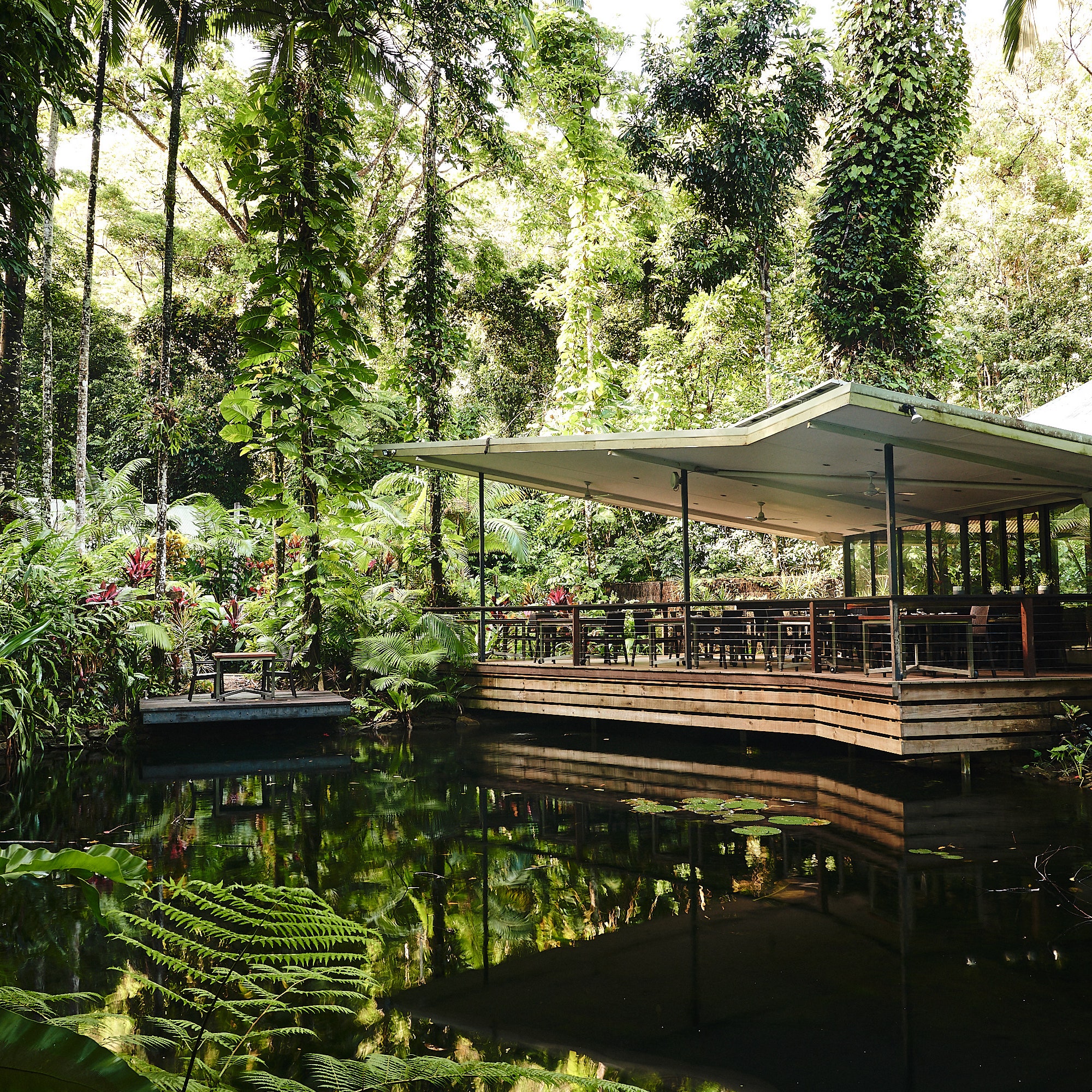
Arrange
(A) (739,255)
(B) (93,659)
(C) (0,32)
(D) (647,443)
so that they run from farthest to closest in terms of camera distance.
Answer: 1. (A) (739,255)
2. (B) (93,659)
3. (D) (647,443)
4. (C) (0,32)

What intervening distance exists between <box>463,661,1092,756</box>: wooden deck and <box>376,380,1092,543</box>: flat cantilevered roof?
2221 mm

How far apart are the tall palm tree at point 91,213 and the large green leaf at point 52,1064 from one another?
12695mm

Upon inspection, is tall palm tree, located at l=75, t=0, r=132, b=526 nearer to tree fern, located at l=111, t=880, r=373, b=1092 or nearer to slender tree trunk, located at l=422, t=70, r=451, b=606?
slender tree trunk, located at l=422, t=70, r=451, b=606

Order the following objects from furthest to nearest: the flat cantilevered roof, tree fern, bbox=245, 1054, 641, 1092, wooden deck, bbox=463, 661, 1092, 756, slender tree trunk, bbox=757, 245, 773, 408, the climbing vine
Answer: slender tree trunk, bbox=757, 245, 773, 408 → the climbing vine → wooden deck, bbox=463, 661, 1092, 756 → the flat cantilevered roof → tree fern, bbox=245, 1054, 641, 1092

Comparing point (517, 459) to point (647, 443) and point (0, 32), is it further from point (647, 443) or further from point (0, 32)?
point (0, 32)

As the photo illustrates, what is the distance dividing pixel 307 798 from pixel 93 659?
437 cm

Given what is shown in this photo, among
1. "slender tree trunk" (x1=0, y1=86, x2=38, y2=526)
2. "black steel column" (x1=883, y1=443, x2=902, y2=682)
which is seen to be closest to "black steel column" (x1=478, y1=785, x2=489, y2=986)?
"black steel column" (x1=883, y1=443, x2=902, y2=682)

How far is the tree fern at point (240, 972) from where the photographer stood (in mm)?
1692

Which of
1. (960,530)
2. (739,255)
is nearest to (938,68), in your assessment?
(739,255)

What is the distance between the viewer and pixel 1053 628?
34.0 ft

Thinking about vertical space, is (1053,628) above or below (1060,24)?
below

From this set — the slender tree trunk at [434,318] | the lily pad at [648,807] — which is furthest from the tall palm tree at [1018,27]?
the lily pad at [648,807]

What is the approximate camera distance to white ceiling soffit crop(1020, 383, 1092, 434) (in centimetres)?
1193

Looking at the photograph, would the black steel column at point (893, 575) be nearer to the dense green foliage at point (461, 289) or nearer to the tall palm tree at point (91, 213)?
the dense green foliage at point (461, 289)
